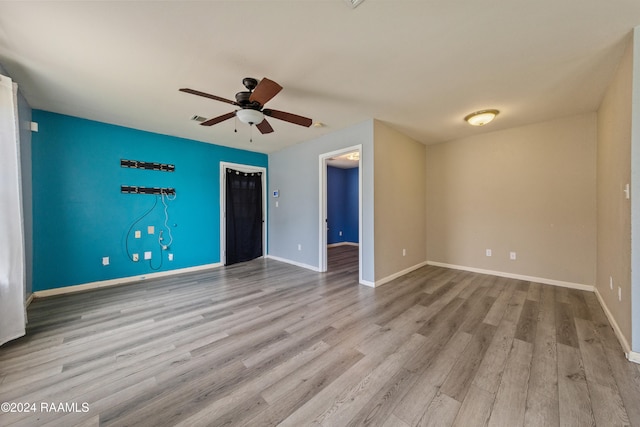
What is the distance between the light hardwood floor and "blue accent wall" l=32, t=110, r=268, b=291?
664 mm

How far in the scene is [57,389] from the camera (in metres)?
1.55

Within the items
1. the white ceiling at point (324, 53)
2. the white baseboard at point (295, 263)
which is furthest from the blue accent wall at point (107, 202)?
the white baseboard at point (295, 263)

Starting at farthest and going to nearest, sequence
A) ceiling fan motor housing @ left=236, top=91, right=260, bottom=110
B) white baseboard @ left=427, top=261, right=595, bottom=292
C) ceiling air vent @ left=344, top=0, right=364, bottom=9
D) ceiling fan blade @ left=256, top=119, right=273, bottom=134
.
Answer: white baseboard @ left=427, top=261, right=595, bottom=292
ceiling fan blade @ left=256, top=119, right=273, bottom=134
ceiling fan motor housing @ left=236, top=91, right=260, bottom=110
ceiling air vent @ left=344, top=0, right=364, bottom=9

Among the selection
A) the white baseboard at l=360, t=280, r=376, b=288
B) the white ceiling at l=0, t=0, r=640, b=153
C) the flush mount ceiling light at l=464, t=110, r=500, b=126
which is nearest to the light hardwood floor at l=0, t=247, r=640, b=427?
the white baseboard at l=360, t=280, r=376, b=288

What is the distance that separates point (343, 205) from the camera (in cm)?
789

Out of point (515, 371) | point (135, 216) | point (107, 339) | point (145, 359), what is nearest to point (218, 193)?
point (135, 216)

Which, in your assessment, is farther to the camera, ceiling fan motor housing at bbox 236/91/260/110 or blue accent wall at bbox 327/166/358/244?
blue accent wall at bbox 327/166/358/244

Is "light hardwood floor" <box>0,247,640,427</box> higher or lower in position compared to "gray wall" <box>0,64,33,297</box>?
lower

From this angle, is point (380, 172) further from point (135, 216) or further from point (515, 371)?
point (135, 216)

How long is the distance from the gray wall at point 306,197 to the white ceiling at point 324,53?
0.79 meters

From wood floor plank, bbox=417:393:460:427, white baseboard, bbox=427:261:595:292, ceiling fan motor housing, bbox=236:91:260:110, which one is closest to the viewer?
wood floor plank, bbox=417:393:460:427

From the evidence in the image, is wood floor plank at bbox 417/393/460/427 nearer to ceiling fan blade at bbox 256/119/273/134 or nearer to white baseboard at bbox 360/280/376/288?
white baseboard at bbox 360/280/376/288

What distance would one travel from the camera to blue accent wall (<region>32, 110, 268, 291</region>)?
3266 mm

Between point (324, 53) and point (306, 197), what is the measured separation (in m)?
2.91
